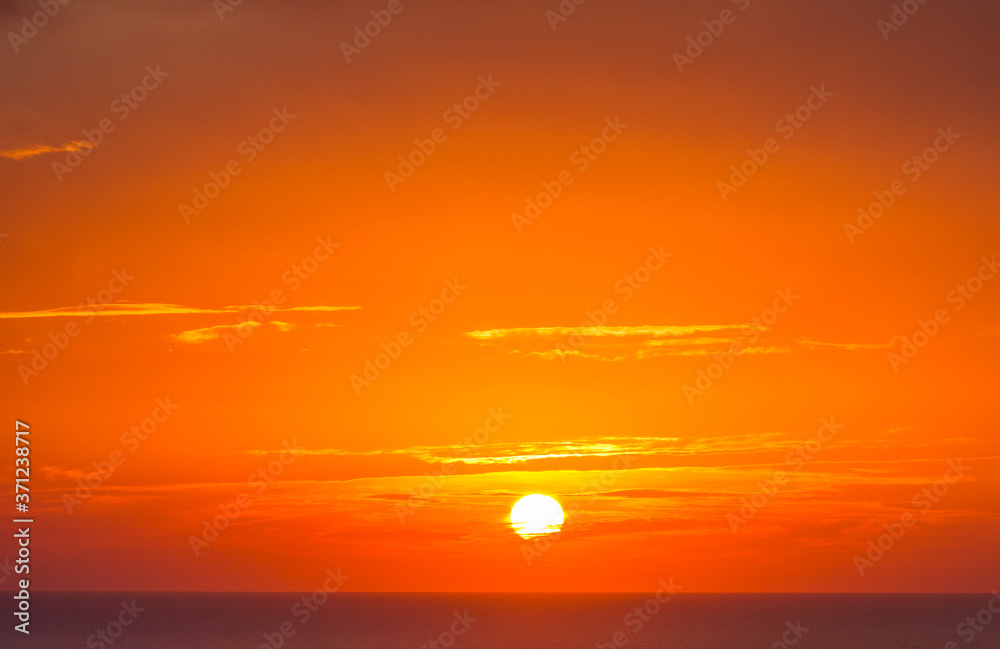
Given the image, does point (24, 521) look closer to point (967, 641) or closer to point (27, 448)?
point (27, 448)

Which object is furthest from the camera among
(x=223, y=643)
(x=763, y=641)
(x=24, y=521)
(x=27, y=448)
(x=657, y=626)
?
(x=657, y=626)

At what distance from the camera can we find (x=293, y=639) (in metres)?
143

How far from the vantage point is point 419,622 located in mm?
199125

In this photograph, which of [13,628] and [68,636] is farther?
[13,628]

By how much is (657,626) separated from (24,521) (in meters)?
163

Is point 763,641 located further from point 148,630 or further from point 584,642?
point 148,630

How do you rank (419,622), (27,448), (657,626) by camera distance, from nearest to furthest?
1. (27,448)
2. (657,626)
3. (419,622)

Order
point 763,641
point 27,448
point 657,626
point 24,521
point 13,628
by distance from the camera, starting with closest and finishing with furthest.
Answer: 1. point 24,521
2. point 27,448
3. point 763,641
4. point 13,628
5. point 657,626

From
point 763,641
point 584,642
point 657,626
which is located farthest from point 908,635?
point 584,642

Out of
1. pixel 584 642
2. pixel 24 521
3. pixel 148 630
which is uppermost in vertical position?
pixel 148 630

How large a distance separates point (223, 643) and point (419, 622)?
68.0 meters

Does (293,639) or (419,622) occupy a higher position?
(419,622)

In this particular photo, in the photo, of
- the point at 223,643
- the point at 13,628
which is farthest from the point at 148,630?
the point at 223,643

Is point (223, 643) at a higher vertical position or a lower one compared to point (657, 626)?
lower
